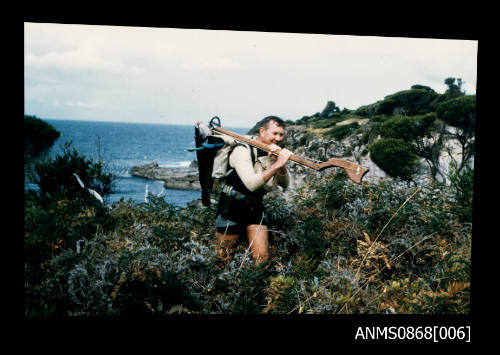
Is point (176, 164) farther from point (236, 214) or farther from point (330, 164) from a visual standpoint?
point (330, 164)

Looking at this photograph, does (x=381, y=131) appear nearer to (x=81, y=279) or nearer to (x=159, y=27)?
(x=159, y=27)

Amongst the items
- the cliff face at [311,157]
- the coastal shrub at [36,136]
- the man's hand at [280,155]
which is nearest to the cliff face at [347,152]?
the cliff face at [311,157]

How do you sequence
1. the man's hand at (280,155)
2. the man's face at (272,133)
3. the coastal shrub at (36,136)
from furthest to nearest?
the coastal shrub at (36,136)
the man's face at (272,133)
the man's hand at (280,155)

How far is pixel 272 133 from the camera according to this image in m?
3.59

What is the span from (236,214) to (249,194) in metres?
0.22

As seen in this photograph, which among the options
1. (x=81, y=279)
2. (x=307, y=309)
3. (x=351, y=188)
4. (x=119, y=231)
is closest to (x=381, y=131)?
(x=351, y=188)

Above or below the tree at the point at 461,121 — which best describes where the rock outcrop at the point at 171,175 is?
below

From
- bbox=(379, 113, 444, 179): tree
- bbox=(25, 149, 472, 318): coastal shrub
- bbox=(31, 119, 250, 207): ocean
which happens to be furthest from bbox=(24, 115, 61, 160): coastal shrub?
bbox=(379, 113, 444, 179): tree

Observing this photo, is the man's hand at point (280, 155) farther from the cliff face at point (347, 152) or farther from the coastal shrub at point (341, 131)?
the coastal shrub at point (341, 131)

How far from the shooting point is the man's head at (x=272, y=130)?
3.59 m

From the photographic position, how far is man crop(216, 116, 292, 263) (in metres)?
3.46

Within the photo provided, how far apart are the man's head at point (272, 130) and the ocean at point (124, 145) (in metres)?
0.70

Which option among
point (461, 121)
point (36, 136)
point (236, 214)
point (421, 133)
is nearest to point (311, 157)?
point (236, 214)

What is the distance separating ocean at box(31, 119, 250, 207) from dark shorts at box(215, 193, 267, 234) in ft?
1.94
